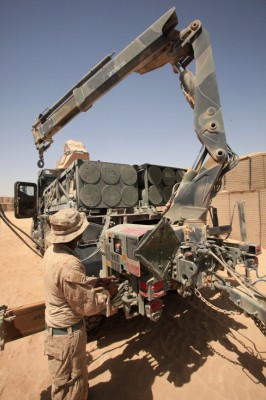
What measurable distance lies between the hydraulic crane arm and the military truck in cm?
2

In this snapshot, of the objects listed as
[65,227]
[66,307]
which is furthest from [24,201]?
[66,307]

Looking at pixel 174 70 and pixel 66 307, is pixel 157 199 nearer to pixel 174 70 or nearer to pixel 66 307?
pixel 174 70

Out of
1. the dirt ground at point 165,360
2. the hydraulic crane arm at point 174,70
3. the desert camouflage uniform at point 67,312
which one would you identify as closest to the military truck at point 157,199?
the hydraulic crane arm at point 174,70

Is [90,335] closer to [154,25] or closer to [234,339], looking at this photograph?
[234,339]

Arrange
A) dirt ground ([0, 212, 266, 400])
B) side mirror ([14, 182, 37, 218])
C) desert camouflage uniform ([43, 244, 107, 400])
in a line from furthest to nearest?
side mirror ([14, 182, 37, 218]) < dirt ground ([0, 212, 266, 400]) < desert camouflage uniform ([43, 244, 107, 400])

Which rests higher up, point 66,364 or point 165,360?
point 66,364

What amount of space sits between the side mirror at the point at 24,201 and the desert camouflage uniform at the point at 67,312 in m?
4.10

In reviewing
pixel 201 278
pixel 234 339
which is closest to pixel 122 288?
pixel 201 278

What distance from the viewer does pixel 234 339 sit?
3385 mm

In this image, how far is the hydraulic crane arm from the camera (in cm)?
338

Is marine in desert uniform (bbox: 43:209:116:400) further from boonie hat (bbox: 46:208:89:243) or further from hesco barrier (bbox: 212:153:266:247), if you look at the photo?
hesco barrier (bbox: 212:153:266:247)

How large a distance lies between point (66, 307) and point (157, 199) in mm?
4156

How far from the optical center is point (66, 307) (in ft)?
6.65

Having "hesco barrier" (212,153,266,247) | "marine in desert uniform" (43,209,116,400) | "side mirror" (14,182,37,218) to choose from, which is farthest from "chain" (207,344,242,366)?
"hesco barrier" (212,153,266,247)
